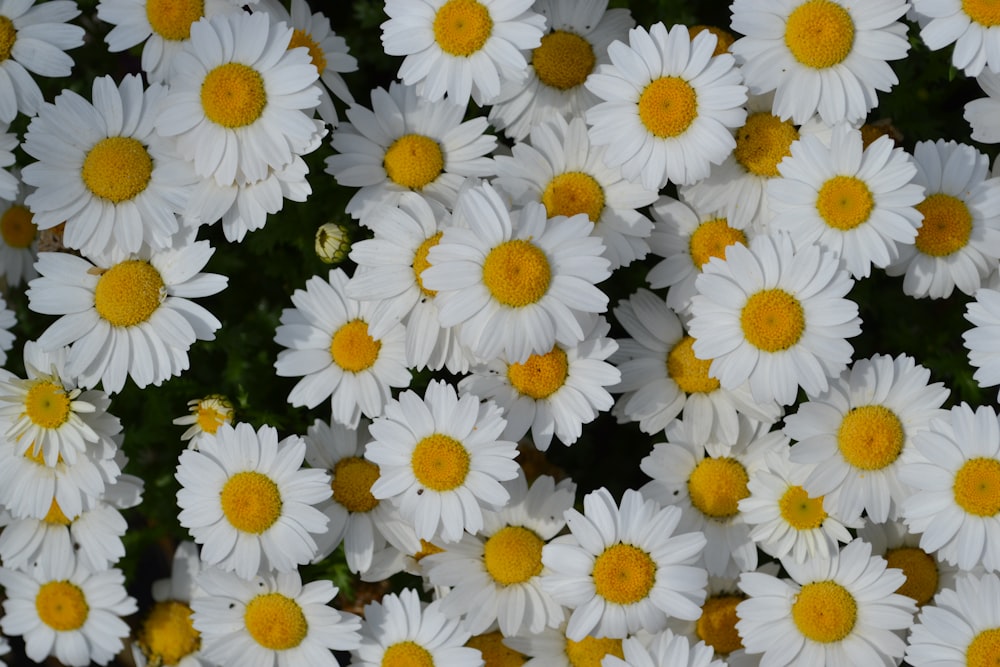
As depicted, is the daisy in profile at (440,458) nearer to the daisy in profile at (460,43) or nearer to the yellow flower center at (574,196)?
the yellow flower center at (574,196)

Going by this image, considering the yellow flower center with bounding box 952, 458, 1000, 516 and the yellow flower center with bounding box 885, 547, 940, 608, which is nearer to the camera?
the yellow flower center with bounding box 952, 458, 1000, 516

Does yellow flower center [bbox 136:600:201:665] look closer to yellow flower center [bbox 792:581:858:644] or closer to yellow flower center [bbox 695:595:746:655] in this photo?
yellow flower center [bbox 695:595:746:655]

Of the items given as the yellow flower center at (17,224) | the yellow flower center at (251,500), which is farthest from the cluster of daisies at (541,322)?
the yellow flower center at (17,224)

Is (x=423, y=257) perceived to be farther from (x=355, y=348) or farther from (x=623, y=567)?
(x=623, y=567)

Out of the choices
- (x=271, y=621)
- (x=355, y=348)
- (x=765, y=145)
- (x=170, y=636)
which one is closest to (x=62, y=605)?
(x=170, y=636)

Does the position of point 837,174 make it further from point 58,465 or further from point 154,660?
point 154,660

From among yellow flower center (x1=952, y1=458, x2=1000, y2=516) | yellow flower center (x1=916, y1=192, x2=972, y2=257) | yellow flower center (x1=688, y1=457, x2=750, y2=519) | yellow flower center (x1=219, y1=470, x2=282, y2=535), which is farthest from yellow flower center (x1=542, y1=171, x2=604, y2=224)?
yellow flower center (x1=952, y1=458, x2=1000, y2=516)
